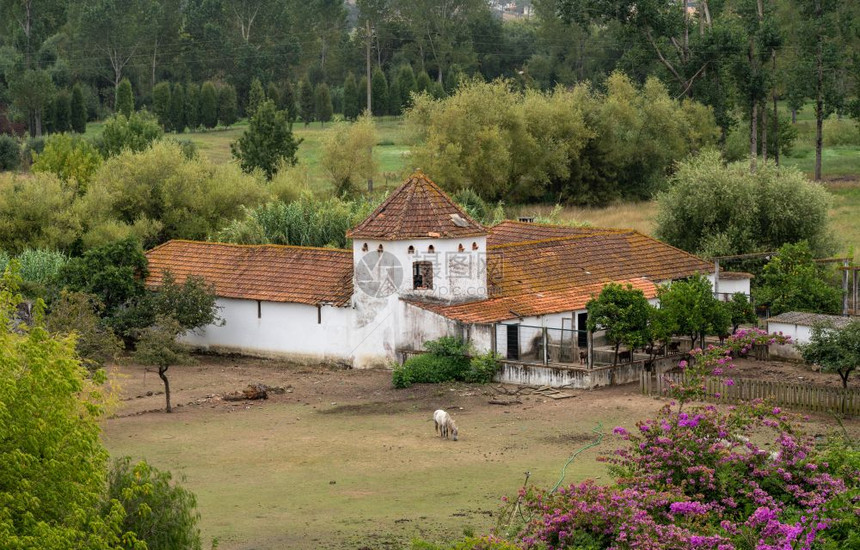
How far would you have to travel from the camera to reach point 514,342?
130ft

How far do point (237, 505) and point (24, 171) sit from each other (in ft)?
214

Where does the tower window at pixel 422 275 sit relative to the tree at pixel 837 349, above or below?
above

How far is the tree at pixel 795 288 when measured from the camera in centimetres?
4406

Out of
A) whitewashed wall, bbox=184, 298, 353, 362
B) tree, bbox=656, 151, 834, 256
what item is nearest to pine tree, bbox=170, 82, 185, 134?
tree, bbox=656, 151, 834, 256

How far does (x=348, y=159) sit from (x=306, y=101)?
36.8m

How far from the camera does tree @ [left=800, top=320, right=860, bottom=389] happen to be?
117 feet

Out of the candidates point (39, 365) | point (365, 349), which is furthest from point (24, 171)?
point (39, 365)

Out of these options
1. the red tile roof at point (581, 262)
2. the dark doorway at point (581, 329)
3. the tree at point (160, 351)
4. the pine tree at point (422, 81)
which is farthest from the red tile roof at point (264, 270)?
the pine tree at point (422, 81)

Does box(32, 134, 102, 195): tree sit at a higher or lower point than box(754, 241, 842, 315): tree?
higher

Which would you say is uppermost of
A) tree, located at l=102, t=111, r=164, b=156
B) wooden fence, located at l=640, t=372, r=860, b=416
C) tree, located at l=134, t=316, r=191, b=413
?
tree, located at l=102, t=111, r=164, b=156

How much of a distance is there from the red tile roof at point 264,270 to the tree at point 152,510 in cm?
2064

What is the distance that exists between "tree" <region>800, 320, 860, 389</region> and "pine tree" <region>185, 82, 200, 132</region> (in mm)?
74399

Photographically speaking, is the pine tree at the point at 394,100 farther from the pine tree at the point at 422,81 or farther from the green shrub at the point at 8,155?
the green shrub at the point at 8,155

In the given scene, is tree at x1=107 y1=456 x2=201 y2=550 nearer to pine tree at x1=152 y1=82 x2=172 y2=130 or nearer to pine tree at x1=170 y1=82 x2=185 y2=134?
pine tree at x1=152 y1=82 x2=172 y2=130
